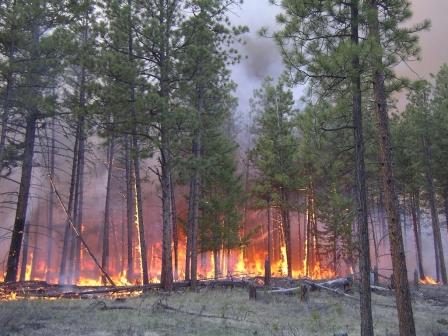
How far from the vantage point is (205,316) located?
12.8 metres

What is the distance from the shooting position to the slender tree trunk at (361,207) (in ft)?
33.0

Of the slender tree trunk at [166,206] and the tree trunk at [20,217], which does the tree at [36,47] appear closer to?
the tree trunk at [20,217]

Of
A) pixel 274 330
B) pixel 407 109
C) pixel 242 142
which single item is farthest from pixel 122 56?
pixel 242 142

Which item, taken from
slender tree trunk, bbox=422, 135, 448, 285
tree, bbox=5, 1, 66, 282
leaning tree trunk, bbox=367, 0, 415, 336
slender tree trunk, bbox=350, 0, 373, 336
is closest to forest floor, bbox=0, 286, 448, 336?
slender tree trunk, bbox=350, 0, 373, 336

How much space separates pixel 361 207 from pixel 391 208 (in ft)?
2.92

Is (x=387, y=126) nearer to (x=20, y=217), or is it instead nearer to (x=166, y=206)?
(x=166, y=206)

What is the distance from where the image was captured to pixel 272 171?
29875 millimetres

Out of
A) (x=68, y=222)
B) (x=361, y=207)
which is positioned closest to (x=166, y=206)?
(x=361, y=207)

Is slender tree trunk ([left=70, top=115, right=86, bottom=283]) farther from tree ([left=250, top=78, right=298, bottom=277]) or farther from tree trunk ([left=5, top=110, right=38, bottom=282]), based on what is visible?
tree ([left=250, top=78, right=298, bottom=277])

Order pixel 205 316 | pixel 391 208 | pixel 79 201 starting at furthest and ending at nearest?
pixel 79 201, pixel 205 316, pixel 391 208

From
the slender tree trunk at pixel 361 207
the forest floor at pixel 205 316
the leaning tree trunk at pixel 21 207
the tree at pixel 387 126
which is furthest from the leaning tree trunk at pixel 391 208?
the leaning tree trunk at pixel 21 207

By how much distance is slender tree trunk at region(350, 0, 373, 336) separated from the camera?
1005cm

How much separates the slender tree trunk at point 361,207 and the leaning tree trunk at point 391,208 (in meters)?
0.49

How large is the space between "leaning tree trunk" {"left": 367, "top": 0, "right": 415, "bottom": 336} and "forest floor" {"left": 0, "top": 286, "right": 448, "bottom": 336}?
89.6 inches
